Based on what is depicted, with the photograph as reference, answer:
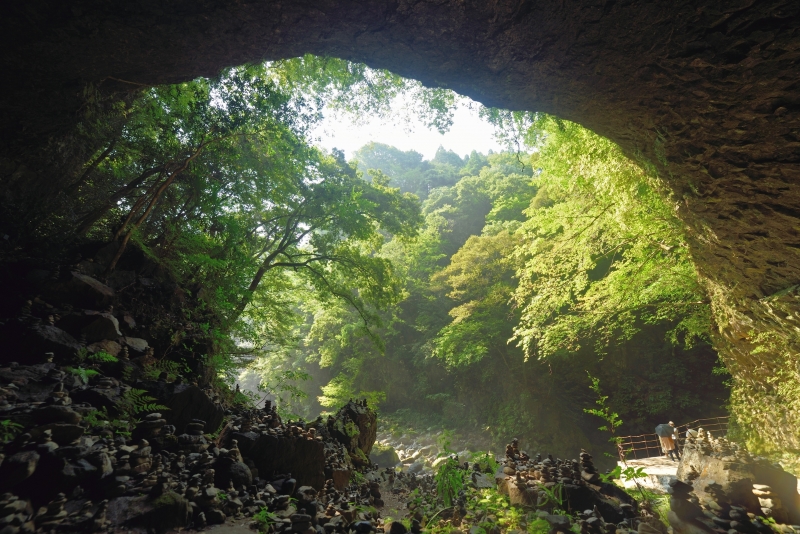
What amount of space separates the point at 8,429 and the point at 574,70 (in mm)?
5774

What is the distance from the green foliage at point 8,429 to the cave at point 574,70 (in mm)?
3924

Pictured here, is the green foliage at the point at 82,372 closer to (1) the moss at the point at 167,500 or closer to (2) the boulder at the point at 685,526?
(1) the moss at the point at 167,500

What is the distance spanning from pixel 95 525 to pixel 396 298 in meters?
9.04

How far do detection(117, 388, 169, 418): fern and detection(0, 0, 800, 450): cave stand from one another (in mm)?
3525

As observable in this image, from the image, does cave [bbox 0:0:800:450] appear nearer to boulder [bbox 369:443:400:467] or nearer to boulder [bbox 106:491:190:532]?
boulder [bbox 106:491:190:532]

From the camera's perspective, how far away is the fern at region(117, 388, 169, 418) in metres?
3.16

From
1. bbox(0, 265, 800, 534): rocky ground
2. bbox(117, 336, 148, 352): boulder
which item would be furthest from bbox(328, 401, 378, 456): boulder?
bbox(117, 336, 148, 352): boulder

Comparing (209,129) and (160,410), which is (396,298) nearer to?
(209,129)

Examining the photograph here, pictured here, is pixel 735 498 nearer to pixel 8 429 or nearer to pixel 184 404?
pixel 184 404

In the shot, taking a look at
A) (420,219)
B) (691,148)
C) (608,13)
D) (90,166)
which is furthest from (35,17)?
(420,219)

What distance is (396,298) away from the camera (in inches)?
423

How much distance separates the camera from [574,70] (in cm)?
356

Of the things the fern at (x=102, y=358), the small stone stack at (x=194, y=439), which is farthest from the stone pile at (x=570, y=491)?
the fern at (x=102, y=358)

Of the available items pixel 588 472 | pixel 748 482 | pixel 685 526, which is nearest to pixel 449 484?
pixel 588 472
